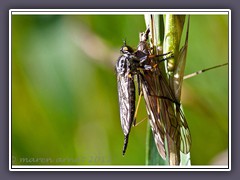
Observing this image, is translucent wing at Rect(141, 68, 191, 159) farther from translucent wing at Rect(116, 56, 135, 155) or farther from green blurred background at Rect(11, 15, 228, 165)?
green blurred background at Rect(11, 15, 228, 165)

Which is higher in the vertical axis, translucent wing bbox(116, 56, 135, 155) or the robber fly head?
the robber fly head

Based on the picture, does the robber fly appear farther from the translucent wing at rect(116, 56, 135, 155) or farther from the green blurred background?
the green blurred background

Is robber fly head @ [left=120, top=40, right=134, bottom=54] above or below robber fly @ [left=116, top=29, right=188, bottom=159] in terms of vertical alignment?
above

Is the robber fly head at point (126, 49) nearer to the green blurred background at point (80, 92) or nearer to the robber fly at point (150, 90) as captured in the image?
the robber fly at point (150, 90)

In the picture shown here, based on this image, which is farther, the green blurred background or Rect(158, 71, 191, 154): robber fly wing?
the green blurred background

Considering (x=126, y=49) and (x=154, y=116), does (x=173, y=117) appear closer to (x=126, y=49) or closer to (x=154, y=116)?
(x=154, y=116)

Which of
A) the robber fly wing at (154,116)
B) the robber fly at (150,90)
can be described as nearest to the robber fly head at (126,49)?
the robber fly at (150,90)

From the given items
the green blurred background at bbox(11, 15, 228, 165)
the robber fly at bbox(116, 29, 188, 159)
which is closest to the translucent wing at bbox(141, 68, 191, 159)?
the robber fly at bbox(116, 29, 188, 159)

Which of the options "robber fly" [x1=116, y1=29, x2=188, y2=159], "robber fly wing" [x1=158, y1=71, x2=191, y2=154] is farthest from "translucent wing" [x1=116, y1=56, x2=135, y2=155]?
"robber fly wing" [x1=158, y1=71, x2=191, y2=154]

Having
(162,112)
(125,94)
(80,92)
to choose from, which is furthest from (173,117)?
(80,92)
